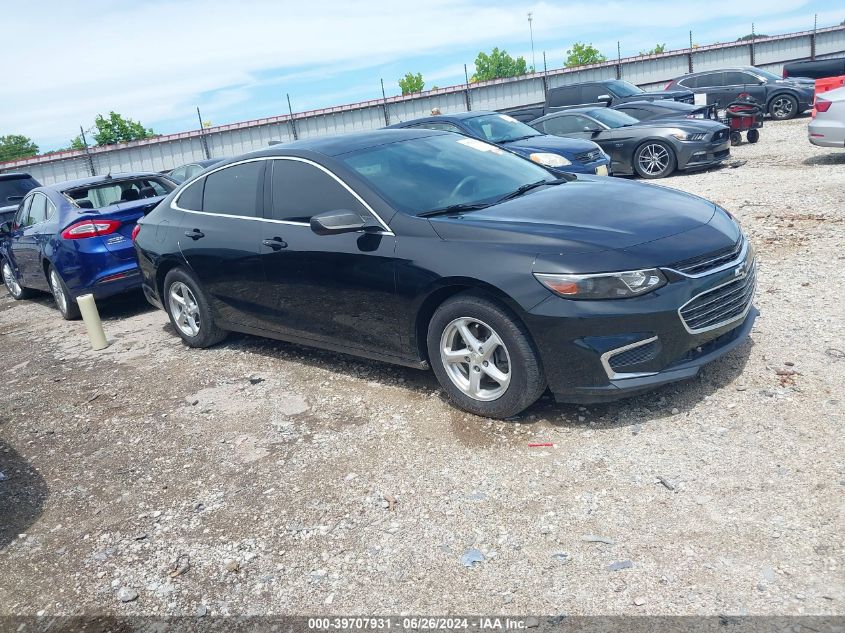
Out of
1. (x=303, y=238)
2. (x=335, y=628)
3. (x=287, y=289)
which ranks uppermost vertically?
(x=303, y=238)

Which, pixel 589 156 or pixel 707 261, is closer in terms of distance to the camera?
pixel 707 261

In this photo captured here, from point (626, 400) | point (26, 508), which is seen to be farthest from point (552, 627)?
point (26, 508)

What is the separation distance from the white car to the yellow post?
35.0 feet

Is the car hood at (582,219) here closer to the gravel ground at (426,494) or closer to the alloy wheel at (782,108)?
the gravel ground at (426,494)

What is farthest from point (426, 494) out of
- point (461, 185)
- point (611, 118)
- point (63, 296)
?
point (611, 118)

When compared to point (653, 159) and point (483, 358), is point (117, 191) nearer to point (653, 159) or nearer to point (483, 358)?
point (483, 358)

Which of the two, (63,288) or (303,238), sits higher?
(303,238)

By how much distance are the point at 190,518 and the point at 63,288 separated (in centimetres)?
597

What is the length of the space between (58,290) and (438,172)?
6125mm

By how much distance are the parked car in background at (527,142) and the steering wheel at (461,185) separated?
20.1 ft

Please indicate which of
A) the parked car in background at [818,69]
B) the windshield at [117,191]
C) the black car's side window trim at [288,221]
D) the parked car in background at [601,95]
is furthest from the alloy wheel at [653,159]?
the parked car in background at [818,69]

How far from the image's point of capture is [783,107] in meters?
20.8

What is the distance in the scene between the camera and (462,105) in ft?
119

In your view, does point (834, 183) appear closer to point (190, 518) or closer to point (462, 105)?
point (190, 518)
